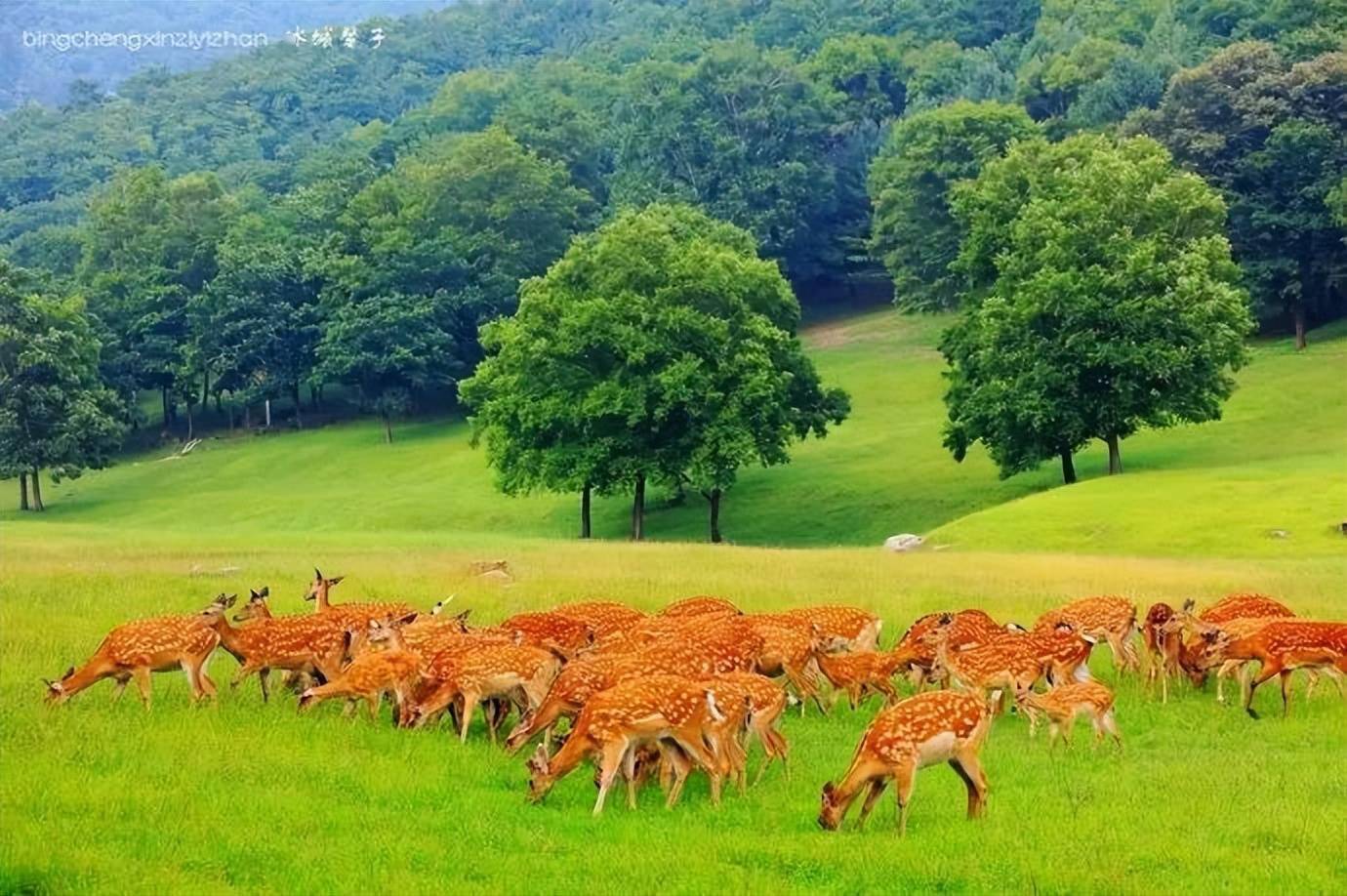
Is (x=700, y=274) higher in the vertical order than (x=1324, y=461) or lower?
higher

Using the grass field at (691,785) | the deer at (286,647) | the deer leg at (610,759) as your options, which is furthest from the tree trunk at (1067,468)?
the deer leg at (610,759)

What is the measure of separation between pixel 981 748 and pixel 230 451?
64850mm

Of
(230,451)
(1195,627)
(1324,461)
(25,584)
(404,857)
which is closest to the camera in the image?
(404,857)

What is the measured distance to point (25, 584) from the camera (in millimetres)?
22422

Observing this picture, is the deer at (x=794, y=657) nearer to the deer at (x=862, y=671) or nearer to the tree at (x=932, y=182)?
the deer at (x=862, y=671)

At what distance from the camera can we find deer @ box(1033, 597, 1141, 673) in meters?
18.1

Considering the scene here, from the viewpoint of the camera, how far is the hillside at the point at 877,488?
37.0 m

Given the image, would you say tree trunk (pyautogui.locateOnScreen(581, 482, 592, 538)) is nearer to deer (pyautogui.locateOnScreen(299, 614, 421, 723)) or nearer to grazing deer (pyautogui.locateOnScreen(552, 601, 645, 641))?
grazing deer (pyautogui.locateOnScreen(552, 601, 645, 641))

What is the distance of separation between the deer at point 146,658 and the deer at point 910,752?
21.8ft

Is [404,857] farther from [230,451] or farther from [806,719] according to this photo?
[230,451]

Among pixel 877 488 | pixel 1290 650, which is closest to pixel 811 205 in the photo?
pixel 877 488

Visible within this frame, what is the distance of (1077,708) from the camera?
555 inches

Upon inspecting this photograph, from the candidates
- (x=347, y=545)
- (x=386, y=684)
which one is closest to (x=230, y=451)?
(x=347, y=545)

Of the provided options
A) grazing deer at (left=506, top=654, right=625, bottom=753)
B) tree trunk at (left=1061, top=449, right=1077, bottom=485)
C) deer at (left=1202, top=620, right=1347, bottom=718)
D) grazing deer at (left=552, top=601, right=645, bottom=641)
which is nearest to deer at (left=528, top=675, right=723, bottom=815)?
grazing deer at (left=506, top=654, right=625, bottom=753)
